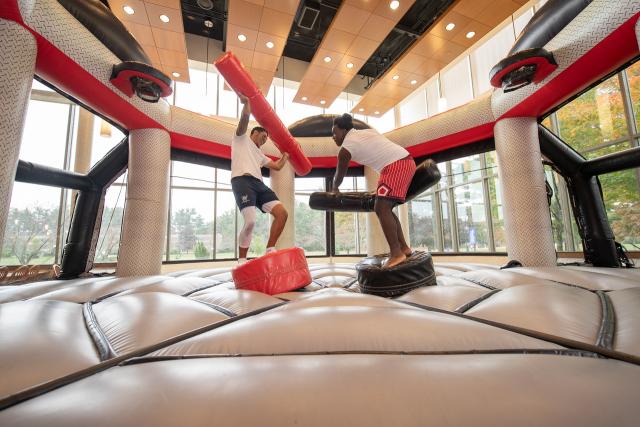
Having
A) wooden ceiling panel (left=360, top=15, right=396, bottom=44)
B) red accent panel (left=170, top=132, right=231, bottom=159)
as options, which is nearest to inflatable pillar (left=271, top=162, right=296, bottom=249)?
red accent panel (left=170, top=132, right=231, bottom=159)

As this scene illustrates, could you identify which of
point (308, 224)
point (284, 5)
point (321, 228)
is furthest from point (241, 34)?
point (308, 224)

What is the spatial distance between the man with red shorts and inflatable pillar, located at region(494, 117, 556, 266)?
1872mm

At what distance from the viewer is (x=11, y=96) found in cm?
187

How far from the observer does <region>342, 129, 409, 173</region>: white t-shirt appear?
2.13 metres

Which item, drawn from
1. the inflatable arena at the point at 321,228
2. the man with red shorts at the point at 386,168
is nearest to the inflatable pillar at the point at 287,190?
the inflatable arena at the point at 321,228

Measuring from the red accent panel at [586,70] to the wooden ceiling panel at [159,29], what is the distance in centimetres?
459

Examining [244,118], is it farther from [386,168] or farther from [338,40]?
[338,40]

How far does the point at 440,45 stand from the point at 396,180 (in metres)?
3.91

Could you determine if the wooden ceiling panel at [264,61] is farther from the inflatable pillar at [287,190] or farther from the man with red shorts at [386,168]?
the man with red shorts at [386,168]

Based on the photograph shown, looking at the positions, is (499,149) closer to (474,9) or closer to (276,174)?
(474,9)

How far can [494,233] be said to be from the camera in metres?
6.62

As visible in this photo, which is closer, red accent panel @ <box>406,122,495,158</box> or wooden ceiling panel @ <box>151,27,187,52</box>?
red accent panel @ <box>406,122,495,158</box>

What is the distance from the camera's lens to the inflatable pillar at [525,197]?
316cm

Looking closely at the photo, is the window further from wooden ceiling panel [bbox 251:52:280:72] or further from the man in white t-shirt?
the man in white t-shirt
